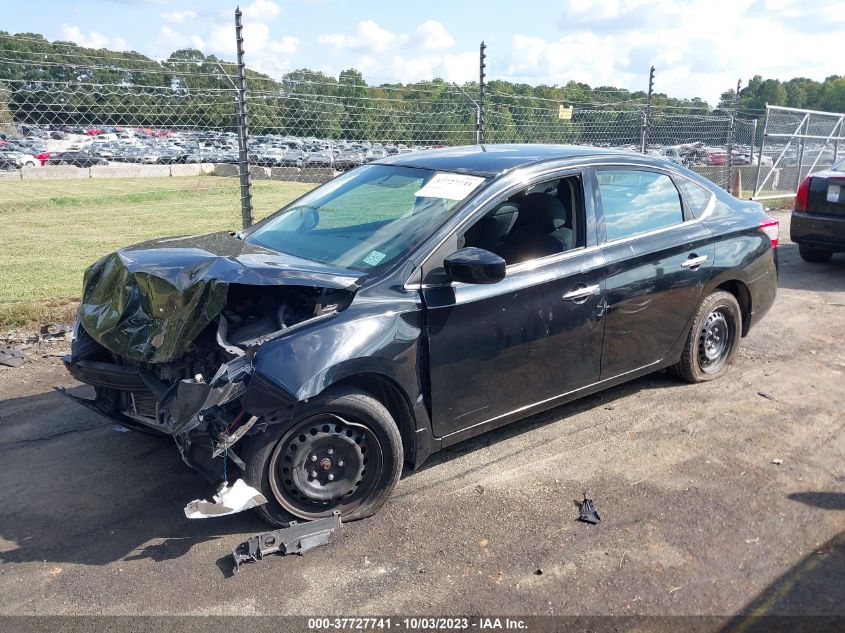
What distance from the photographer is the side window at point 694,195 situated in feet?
17.3

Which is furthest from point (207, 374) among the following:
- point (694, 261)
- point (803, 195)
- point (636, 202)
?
point (803, 195)

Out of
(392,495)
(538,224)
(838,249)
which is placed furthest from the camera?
(838,249)

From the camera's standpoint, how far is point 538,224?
4.54 meters

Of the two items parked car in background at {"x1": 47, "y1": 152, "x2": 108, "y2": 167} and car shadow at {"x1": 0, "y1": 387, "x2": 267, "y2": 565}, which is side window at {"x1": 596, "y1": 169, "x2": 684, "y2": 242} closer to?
car shadow at {"x1": 0, "y1": 387, "x2": 267, "y2": 565}

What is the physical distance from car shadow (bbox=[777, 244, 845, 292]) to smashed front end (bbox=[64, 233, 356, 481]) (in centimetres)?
698

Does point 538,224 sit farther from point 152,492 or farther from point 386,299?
point 152,492

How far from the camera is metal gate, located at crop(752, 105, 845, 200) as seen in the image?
51.7 ft

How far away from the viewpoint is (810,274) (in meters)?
9.44

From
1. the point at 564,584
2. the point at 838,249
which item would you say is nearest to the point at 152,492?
the point at 564,584

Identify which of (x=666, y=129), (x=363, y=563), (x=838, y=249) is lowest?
(x=363, y=563)

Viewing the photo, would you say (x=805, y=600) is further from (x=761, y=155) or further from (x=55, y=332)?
(x=761, y=155)

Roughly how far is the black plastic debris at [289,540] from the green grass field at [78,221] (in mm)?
4530

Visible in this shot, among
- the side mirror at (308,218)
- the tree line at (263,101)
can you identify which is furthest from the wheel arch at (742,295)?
the tree line at (263,101)

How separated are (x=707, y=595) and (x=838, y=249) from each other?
7556mm
